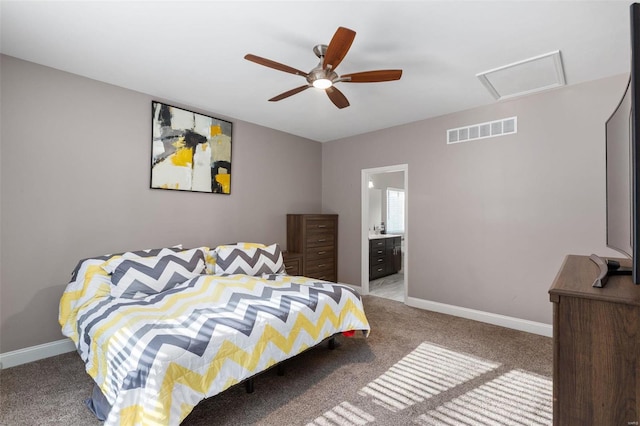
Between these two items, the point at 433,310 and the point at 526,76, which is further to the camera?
the point at 433,310

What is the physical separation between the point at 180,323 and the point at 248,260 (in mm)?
1429

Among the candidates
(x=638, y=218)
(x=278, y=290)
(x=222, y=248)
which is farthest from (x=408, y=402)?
(x=222, y=248)

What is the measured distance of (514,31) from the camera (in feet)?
7.20

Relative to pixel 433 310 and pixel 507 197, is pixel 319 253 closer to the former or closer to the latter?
pixel 433 310

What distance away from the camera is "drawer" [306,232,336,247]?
4.78 metres

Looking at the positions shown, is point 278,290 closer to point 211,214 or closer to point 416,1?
point 211,214

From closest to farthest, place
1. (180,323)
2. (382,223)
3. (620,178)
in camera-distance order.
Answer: (620,178)
(180,323)
(382,223)

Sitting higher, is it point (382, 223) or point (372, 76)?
point (372, 76)

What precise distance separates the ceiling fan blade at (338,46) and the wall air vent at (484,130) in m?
2.35

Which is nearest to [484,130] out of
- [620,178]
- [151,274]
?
[620,178]

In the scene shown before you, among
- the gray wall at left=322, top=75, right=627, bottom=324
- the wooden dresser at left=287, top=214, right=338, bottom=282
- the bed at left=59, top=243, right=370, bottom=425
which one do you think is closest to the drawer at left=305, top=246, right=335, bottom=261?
the wooden dresser at left=287, top=214, right=338, bottom=282

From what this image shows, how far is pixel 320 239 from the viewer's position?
195 inches

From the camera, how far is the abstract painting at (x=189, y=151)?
11.2 feet

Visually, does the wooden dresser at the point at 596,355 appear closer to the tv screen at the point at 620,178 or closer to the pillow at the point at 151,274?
the tv screen at the point at 620,178
